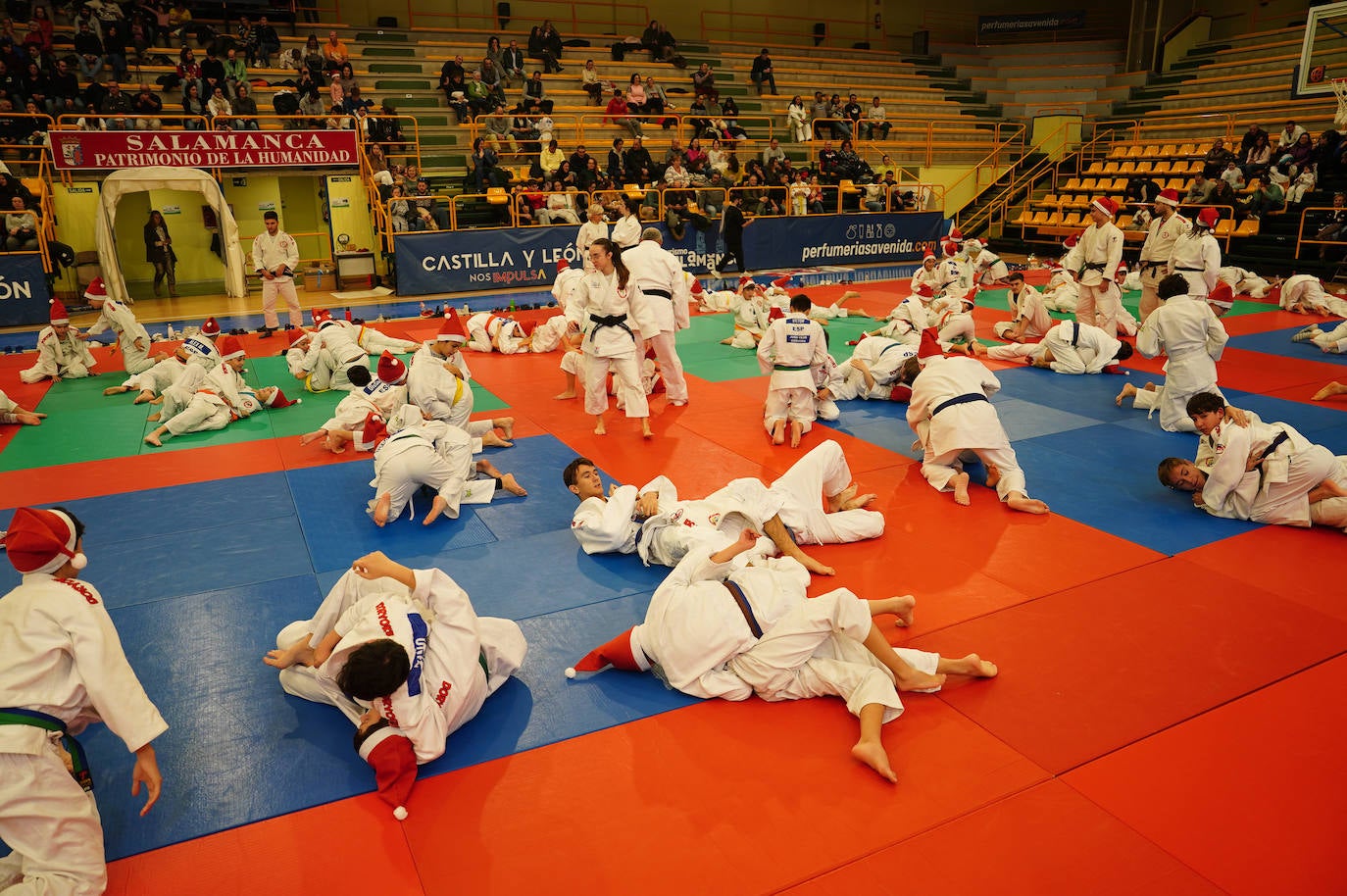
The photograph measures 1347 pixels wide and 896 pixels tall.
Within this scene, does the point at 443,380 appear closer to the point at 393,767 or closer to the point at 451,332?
the point at 451,332

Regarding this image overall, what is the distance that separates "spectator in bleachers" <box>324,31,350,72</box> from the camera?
20328 mm

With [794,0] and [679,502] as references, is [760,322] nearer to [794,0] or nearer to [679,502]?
[679,502]

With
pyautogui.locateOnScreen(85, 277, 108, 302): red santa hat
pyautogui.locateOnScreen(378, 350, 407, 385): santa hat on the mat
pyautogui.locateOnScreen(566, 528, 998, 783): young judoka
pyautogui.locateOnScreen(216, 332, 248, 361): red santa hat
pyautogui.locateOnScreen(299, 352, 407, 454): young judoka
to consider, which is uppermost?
pyautogui.locateOnScreen(85, 277, 108, 302): red santa hat

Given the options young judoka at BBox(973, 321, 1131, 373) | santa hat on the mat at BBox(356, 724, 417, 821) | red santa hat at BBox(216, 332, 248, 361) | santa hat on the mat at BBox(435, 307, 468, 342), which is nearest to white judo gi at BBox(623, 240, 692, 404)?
santa hat on the mat at BBox(435, 307, 468, 342)

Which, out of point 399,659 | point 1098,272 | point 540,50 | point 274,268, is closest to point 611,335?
point 399,659

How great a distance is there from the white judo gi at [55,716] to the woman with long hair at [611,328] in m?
5.63

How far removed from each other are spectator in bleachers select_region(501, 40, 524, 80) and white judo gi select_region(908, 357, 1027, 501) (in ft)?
62.4

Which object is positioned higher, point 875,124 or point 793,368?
point 875,124

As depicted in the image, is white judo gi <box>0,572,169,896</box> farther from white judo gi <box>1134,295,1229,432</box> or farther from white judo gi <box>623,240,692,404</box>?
white judo gi <box>1134,295,1229,432</box>

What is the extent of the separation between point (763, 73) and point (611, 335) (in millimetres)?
20655

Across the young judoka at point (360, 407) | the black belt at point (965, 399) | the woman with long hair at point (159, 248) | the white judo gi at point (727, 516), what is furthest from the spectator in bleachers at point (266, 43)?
the black belt at point (965, 399)

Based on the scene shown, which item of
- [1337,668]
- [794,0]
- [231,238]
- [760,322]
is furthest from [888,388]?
[794,0]

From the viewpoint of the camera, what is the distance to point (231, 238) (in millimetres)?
16625

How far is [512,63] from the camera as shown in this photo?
22.7 metres
